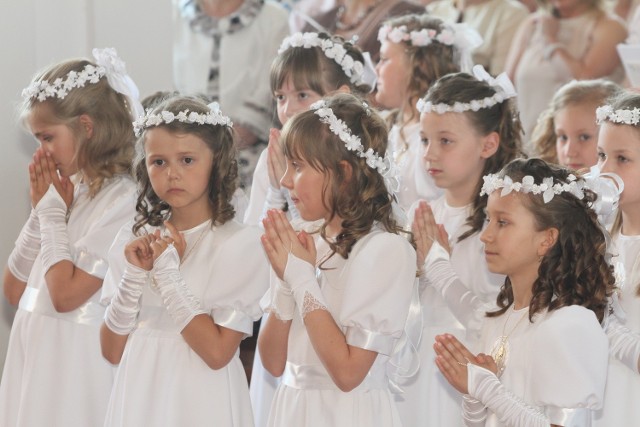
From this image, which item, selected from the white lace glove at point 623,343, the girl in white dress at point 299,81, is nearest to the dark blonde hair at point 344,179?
the white lace glove at point 623,343

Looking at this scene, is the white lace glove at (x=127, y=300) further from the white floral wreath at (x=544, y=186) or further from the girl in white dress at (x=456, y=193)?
the white floral wreath at (x=544, y=186)

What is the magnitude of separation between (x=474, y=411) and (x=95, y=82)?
1.94 meters

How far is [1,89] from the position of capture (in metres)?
4.46

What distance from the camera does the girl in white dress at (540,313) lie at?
2.78 m

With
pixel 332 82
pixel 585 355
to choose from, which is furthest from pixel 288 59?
pixel 585 355

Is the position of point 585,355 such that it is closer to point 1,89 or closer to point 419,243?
point 419,243

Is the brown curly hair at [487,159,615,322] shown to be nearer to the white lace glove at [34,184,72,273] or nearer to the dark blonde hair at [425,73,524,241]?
the dark blonde hair at [425,73,524,241]

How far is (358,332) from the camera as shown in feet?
9.74

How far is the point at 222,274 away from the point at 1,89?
5.73 ft

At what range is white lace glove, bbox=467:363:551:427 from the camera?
2.77 meters

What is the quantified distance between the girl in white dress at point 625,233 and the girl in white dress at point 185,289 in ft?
3.82

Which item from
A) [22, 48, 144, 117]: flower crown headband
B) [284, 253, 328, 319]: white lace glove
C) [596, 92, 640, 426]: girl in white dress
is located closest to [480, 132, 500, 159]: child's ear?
[596, 92, 640, 426]: girl in white dress

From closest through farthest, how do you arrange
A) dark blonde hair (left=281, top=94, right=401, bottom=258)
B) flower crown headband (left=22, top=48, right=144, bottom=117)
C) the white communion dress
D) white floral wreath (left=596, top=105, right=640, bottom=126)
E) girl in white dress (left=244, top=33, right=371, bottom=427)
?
dark blonde hair (left=281, top=94, right=401, bottom=258) < the white communion dress < white floral wreath (left=596, top=105, right=640, bottom=126) < flower crown headband (left=22, top=48, right=144, bottom=117) < girl in white dress (left=244, top=33, right=371, bottom=427)

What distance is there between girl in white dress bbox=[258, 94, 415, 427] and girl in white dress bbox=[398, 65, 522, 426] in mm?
571
